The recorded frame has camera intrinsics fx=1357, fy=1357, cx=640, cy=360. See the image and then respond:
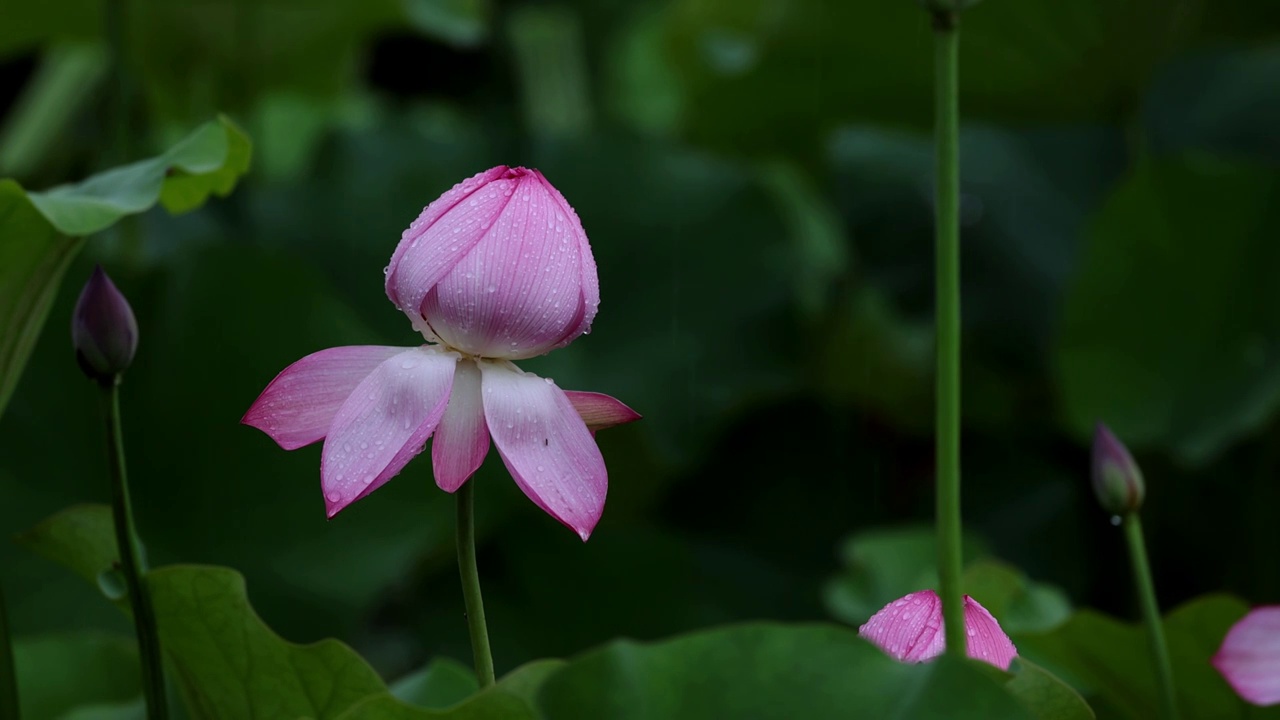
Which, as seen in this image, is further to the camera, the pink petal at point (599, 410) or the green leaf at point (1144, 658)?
the green leaf at point (1144, 658)

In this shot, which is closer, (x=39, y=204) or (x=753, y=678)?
(x=753, y=678)

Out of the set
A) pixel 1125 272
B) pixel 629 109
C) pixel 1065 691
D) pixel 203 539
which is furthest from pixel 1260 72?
pixel 1065 691

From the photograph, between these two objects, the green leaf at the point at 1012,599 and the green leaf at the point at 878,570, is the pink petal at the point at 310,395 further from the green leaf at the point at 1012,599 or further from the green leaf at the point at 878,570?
the green leaf at the point at 878,570

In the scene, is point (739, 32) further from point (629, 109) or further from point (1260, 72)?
point (1260, 72)

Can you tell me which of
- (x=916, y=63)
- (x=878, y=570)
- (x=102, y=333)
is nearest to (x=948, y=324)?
(x=102, y=333)

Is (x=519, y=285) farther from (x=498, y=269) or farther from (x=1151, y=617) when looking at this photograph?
(x=1151, y=617)

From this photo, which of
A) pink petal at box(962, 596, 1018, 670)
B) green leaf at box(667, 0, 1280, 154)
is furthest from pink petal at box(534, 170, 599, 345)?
green leaf at box(667, 0, 1280, 154)

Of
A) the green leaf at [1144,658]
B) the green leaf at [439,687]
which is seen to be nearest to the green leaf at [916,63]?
the green leaf at [1144,658]
